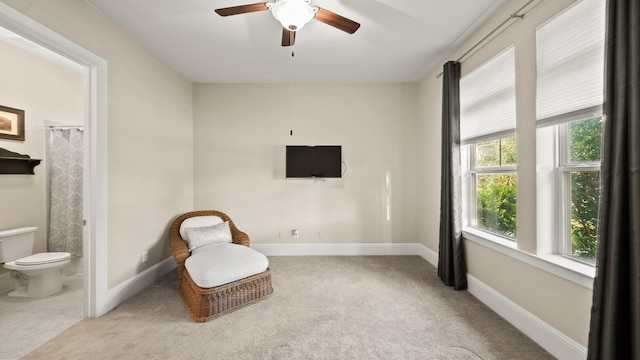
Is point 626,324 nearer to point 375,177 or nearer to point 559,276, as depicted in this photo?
point 559,276

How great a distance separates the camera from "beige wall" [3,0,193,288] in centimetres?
223

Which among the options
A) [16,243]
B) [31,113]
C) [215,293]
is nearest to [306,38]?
[215,293]

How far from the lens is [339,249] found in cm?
420

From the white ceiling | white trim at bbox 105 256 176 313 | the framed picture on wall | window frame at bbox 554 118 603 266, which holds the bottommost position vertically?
white trim at bbox 105 256 176 313

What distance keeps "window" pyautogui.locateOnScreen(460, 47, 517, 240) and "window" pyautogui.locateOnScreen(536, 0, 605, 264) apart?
36cm

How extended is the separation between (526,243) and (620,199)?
2.95ft

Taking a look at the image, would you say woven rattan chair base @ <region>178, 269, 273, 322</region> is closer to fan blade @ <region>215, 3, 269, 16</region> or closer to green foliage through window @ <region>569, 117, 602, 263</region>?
fan blade @ <region>215, 3, 269, 16</region>

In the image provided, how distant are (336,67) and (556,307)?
10.7 ft

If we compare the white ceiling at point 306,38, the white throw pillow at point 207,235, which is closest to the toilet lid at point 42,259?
the white throw pillow at point 207,235

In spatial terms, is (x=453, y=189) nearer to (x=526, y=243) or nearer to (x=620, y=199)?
(x=526, y=243)

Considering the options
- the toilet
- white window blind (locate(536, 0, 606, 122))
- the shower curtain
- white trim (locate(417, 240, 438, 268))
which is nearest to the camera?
white window blind (locate(536, 0, 606, 122))

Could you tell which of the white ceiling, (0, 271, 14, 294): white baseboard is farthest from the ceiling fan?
(0, 271, 14, 294): white baseboard

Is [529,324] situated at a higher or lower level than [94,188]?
lower

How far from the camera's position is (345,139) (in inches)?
166
